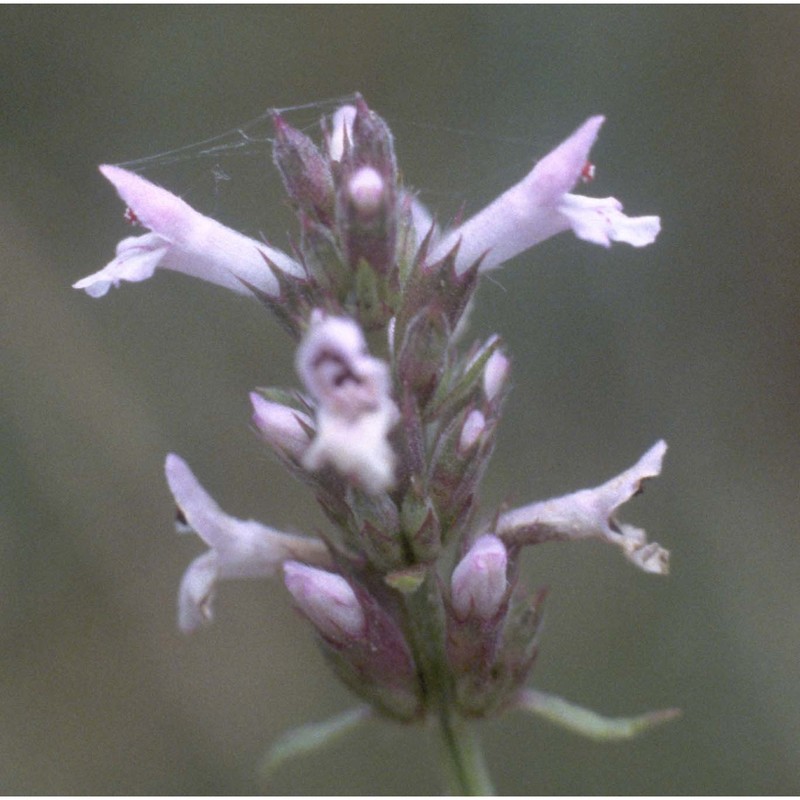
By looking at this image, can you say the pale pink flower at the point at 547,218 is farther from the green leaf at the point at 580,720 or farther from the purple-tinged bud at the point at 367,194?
the green leaf at the point at 580,720

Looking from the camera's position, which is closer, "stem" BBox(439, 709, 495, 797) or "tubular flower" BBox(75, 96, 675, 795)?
"tubular flower" BBox(75, 96, 675, 795)

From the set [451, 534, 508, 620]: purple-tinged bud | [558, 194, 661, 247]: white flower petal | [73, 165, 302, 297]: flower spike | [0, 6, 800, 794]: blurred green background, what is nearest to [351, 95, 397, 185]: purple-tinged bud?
[73, 165, 302, 297]: flower spike

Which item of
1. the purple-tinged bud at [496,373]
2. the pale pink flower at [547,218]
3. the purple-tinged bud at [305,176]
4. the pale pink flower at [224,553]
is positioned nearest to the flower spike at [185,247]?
the purple-tinged bud at [305,176]

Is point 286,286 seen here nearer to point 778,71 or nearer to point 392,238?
point 392,238

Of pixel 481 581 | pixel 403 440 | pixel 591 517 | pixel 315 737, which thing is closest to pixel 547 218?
pixel 403 440

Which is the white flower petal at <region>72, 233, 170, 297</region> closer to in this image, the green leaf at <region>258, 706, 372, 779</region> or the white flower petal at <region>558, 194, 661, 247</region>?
the white flower petal at <region>558, 194, 661, 247</region>
